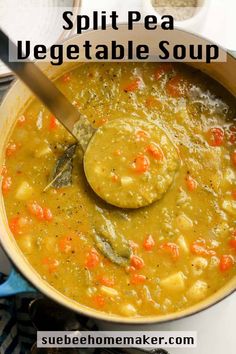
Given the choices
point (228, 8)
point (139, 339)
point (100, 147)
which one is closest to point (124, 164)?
point (100, 147)

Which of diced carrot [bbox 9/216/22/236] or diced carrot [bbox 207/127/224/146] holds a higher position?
diced carrot [bbox 9/216/22/236]

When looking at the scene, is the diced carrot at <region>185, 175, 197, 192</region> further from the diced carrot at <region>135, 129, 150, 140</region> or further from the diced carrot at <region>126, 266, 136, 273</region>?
the diced carrot at <region>126, 266, 136, 273</region>

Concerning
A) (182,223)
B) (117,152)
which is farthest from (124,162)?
(182,223)

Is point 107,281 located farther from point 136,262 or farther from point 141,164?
point 141,164

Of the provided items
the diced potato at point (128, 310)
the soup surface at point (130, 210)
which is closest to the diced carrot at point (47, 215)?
the soup surface at point (130, 210)

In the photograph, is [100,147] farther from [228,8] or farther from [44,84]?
[228,8]

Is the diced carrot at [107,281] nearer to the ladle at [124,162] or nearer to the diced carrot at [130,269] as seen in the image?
the diced carrot at [130,269]

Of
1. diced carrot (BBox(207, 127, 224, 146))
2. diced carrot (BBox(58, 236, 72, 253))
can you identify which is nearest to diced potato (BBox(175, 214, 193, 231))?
diced carrot (BBox(207, 127, 224, 146))
